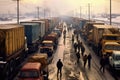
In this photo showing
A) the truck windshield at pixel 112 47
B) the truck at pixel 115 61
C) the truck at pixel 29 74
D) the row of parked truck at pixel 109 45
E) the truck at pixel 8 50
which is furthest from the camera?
the truck windshield at pixel 112 47

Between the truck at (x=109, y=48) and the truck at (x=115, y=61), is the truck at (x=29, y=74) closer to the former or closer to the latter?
the truck at (x=115, y=61)

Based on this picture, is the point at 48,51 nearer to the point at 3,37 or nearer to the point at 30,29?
the point at 30,29

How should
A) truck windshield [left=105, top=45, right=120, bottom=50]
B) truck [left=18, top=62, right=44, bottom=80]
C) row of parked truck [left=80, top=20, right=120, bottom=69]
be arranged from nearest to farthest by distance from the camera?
truck [left=18, top=62, right=44, bottom=80] < row of parked truck [left=80, top=20, right=120, bottom=69] < truck windshield [left=105, top=45, right=120, bottom=50]

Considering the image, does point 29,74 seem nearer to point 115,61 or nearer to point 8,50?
point 8,50

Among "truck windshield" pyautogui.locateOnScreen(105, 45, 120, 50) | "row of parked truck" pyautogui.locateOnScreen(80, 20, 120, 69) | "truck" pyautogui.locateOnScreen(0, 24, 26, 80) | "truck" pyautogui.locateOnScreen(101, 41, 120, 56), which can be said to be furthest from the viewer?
"truck windshield" pyautogui.locateOnScreen(105, 45, 120, 50)

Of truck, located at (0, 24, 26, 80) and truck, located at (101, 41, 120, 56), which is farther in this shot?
truck, located at (101, 41, 120, 56)

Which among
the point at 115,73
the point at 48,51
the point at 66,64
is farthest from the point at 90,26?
the point at 115,73

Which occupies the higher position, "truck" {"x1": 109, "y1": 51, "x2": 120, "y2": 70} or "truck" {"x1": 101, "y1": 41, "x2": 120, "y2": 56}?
"truck" {"x1": 101, "y1": 41, "x2": 120, "y2": 56}

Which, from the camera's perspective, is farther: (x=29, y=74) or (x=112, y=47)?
(x=112, y=47)

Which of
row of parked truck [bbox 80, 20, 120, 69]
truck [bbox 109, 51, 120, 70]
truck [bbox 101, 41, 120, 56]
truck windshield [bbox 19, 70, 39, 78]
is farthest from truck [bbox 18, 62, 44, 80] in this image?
truck [bbox 101, 41, 120, 56]

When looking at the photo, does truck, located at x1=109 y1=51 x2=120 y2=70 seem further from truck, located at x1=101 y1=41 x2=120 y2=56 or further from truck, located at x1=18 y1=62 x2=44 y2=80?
truck, located at x1=18 y1=62 x2=44 y2=80

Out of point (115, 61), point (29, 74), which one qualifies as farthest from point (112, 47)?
point (29, 74)

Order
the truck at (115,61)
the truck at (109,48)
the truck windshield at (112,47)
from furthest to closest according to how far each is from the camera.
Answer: the truck windshield at (112,47) → the truck at (109,48) → the truck at (115,61)

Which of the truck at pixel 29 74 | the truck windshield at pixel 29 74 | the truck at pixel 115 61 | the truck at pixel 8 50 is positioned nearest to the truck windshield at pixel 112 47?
the truck at pixel 115 61
